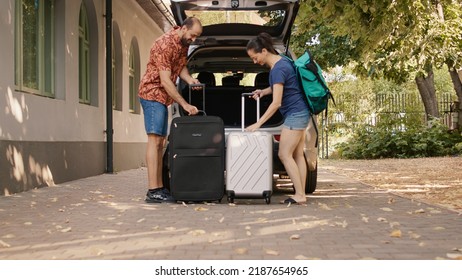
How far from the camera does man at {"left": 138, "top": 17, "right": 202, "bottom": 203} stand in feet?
28.1

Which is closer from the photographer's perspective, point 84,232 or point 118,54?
point 84,232

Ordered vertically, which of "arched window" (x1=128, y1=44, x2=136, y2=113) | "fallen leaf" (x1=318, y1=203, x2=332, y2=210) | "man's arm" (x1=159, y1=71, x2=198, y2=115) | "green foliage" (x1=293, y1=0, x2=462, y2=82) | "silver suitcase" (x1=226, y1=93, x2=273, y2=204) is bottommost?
"fallen leaf" (x1=318, y1=203, x2=332, y2=210)

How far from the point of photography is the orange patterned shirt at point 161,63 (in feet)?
28.3

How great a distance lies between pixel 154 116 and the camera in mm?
8695

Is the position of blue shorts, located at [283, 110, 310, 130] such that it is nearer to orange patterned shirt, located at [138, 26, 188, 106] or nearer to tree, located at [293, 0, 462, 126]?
orange patterned shirt, located at [138, 26, 188, 106]

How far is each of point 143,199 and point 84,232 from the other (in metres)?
3.13

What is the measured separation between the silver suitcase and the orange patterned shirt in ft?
3.06

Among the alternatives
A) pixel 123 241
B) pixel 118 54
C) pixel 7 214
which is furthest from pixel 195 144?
pixel 118 54

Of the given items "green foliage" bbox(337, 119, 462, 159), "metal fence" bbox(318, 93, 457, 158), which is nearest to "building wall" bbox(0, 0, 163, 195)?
"green foliage" bbox(337, 119, 462, 159)

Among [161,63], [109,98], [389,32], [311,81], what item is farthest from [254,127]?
[109,98]

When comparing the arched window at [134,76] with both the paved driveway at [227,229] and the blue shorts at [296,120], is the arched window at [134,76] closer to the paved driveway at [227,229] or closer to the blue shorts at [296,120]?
the paved driveway at [227,229]
